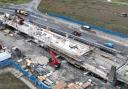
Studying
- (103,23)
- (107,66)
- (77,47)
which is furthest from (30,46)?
(103,23)

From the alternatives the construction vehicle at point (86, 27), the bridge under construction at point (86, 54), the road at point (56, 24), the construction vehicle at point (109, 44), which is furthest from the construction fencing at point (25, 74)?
the construction vehicle at point (86, 27)

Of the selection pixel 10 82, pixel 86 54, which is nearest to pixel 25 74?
pixel 10 82

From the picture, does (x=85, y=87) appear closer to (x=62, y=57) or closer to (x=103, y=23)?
(x=62, y=57)

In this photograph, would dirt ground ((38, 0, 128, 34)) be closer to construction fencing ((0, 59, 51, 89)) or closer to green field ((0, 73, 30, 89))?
construction fencing ((0, 59, 51, 89))

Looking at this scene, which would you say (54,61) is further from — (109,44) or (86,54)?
(109,44)

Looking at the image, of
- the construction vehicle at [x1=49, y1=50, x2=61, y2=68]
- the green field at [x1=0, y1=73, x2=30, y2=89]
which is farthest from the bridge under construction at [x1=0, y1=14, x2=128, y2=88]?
the green field at [x1=0, y1=73, x2=30, y2=89]

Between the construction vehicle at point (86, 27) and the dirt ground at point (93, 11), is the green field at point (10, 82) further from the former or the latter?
the dirt ground at point (93, 11)
